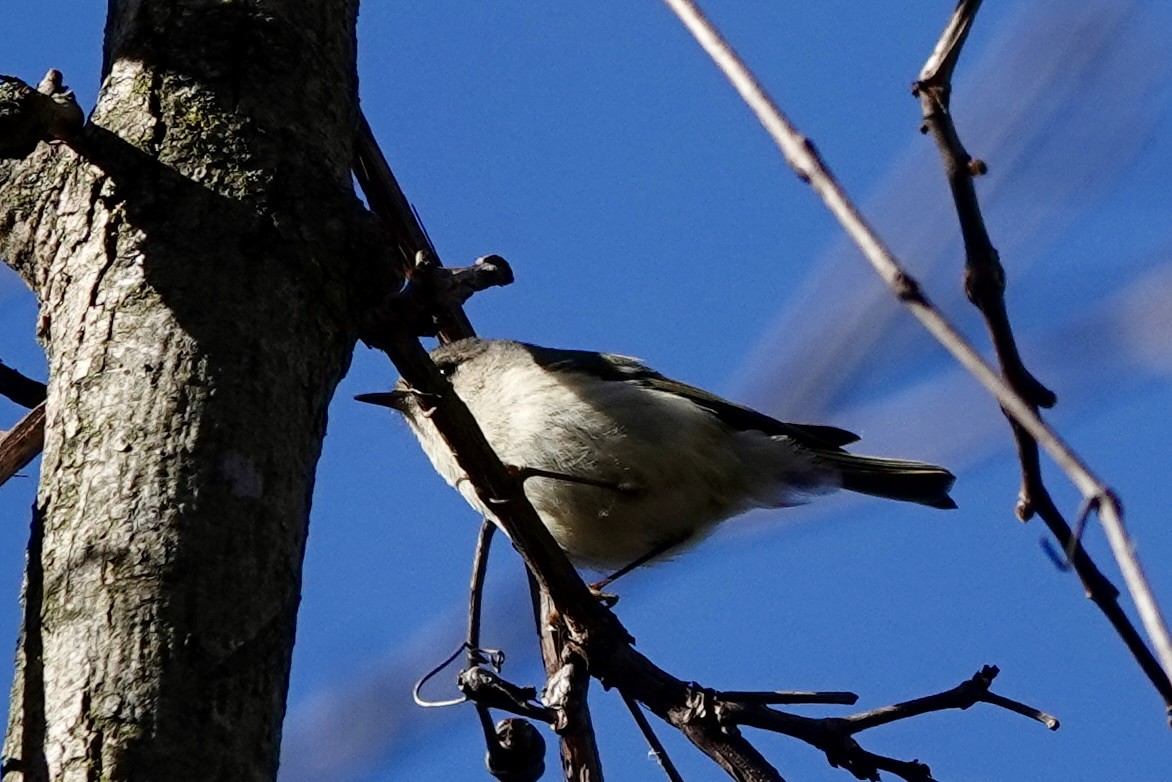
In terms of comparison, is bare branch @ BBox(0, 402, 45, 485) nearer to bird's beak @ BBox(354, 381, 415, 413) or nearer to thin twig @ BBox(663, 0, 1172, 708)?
thin twig @ BBox(663, 0, 1172, 708)

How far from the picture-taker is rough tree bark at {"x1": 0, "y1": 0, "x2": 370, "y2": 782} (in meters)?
1.92

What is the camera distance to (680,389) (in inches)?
180

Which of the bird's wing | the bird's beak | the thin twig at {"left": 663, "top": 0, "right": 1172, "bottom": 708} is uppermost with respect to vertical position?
the bird's beak

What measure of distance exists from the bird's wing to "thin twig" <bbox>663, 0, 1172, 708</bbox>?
10.5 feet

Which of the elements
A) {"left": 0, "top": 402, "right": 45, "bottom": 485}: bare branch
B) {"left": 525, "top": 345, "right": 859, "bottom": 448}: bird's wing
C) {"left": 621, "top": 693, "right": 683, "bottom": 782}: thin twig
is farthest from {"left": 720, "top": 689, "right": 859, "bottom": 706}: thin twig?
{"left": 525, "top": 345, "right": 859, "bottom": 448}: bird's wing

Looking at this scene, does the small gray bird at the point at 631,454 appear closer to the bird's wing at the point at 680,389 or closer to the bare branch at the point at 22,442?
the bird's wing at the point at 680,389

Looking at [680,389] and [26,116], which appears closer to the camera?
[26,116]

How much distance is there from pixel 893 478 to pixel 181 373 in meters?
2.82

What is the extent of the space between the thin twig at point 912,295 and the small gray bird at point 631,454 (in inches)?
103

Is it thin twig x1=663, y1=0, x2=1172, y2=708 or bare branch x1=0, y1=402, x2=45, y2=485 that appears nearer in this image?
thin twig x1=663, y1=0, x2=1172, y2=708

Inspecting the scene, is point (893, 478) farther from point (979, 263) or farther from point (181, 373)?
point (979, 263)

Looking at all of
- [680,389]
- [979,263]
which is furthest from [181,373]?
[680,389]

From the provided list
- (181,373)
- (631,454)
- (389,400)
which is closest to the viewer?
(181,373)


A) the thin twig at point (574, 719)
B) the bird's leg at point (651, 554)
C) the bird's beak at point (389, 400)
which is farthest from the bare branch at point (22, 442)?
→ the bird's beak at point (389, 400)
